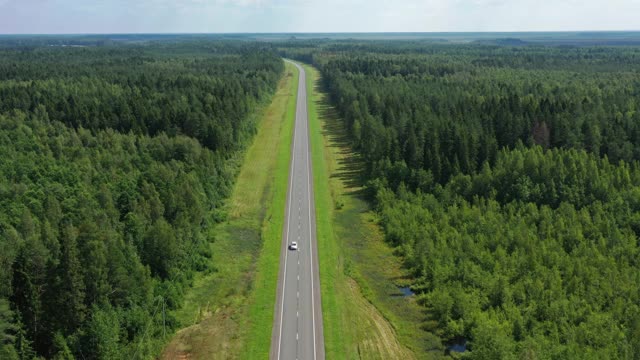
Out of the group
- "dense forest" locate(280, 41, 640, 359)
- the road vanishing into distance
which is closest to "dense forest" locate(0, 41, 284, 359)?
the road vanishing into distance

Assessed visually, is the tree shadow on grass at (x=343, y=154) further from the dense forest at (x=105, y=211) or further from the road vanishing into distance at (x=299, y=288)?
the dense forest at (x=105, y=211)

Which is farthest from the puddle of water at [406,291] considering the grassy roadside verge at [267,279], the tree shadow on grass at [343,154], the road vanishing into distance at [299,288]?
the tree shadow on grass at [343,154]

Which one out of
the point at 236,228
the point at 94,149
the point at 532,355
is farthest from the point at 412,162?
the point at 94,149

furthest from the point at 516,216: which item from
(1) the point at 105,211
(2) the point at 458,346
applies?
(1) the point at 105,211

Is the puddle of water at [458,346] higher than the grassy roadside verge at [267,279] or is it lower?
lower

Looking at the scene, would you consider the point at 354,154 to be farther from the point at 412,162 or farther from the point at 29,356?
the point at 29,356

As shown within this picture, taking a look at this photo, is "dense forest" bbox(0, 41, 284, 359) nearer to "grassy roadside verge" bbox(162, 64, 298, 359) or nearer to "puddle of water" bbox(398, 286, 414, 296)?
"grassy roadside verge" bbox(162, 64, 298, 359)
